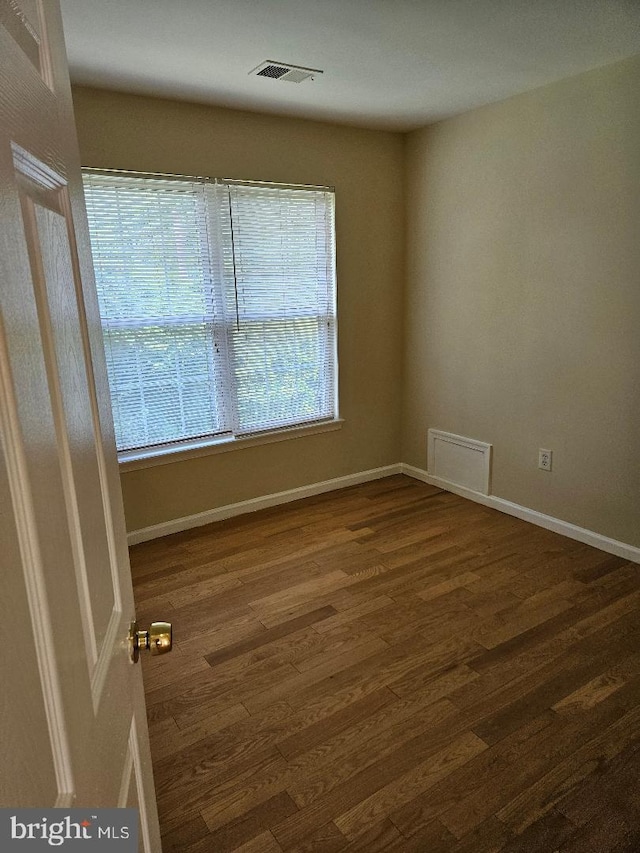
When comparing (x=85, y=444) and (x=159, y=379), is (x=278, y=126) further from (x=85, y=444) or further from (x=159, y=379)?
(x=85, y=444)

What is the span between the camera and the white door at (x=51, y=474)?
402 mm

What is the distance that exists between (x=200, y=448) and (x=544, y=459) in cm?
208

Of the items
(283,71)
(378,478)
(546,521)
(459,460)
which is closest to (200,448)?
(378,478)

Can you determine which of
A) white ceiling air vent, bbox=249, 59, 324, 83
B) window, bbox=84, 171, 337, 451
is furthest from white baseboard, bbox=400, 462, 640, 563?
white ceiling air vent, bbox=249, 59, 324, 83

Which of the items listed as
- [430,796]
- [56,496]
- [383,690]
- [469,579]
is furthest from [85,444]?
[469,579]

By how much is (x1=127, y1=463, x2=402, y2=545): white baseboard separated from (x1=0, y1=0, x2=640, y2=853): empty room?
0.02 m

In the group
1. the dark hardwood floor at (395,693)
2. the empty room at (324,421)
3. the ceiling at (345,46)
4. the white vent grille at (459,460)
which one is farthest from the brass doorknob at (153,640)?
the white vent grille at (459,460)

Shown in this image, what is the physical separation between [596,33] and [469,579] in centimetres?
248

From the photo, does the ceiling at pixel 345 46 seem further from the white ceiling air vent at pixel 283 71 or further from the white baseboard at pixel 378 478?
the white baseboard at pixel 378 478

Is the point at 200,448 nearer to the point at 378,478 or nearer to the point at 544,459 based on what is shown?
the point at 378,478

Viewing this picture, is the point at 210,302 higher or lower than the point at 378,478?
higher

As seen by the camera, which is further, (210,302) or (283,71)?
(210,302)

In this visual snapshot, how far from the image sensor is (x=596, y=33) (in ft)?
7.09

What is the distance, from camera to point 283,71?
242cm
